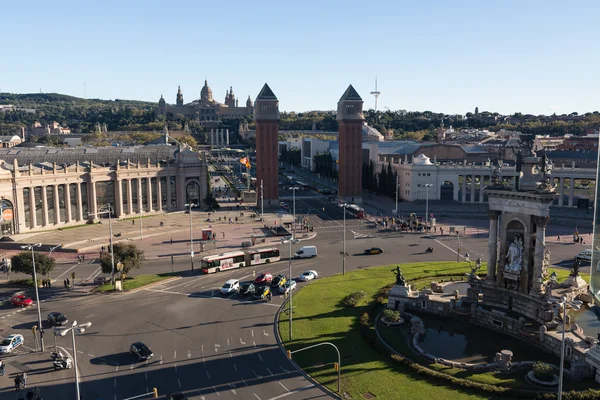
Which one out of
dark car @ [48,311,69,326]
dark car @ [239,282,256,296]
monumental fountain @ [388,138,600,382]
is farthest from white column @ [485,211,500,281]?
dark car @ [48,311,69,326]

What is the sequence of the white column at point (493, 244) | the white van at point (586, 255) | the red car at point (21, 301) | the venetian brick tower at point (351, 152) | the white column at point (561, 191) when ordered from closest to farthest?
the white column at point (493, 244), the red car at point (21, 301), the white van at point (586, 255), the white column at point (561, 191), the venetian brick tower at point (351, 152)

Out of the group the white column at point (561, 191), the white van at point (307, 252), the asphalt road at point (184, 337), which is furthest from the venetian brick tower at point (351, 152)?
the asphalt road at point (184, 337)

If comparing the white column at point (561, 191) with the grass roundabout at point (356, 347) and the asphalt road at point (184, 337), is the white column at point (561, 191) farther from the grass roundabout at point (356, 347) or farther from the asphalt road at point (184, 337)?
the grass roundabout at point (356, 347)

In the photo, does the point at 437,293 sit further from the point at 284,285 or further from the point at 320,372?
the point at 320,372

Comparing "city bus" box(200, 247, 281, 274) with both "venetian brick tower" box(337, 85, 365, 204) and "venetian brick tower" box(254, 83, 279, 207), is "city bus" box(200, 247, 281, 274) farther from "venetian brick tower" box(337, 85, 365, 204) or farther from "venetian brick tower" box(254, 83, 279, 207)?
"venetian brick tower" box(337, 85, 365, 204)

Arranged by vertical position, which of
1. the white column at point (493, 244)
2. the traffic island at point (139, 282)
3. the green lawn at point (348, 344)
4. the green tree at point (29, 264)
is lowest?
the traffic island at point (139, 282)

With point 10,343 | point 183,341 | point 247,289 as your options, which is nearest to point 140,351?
point 183,341
